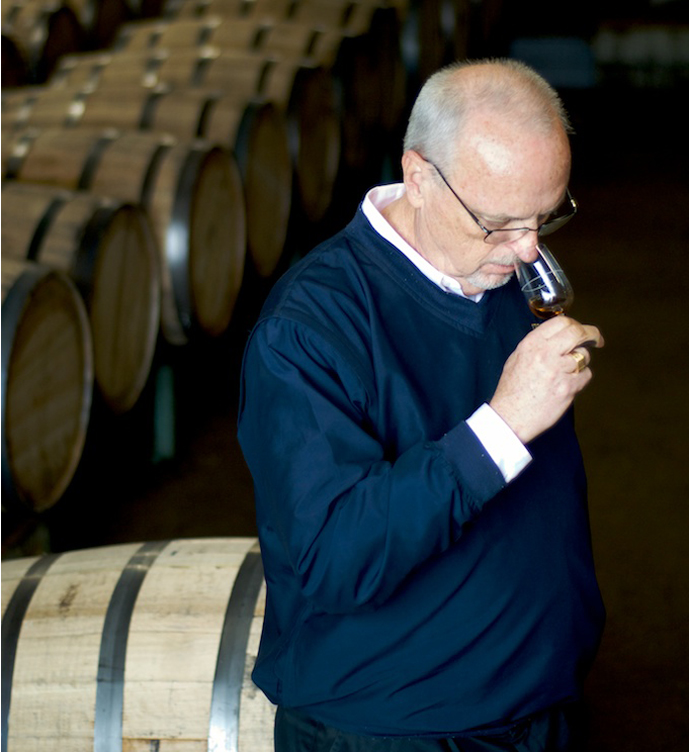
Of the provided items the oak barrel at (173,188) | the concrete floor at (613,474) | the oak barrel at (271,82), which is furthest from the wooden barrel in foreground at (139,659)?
the oak barrel at (271,82)

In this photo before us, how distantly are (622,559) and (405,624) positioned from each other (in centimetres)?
229

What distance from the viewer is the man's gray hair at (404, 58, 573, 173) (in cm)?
145

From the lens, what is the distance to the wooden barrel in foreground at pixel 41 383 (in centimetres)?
269

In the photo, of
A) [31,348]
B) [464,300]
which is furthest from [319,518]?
[31,348]

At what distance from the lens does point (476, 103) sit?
57.2 inches

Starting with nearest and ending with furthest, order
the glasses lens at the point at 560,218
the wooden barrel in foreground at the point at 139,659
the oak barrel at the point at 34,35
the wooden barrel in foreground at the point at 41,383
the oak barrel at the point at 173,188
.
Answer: the glasses lens at the point at 560,218
the wooden barrel in foreground at the point at 139,659
the wooden barrel in foreground at the point at 41,383
the oak barrel at the point at 173,188
the oak barrel at the point at 34,35

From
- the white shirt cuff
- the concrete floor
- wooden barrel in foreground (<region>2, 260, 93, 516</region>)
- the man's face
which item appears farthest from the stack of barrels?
the white shirt cuff

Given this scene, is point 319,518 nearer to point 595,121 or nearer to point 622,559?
point 622,559

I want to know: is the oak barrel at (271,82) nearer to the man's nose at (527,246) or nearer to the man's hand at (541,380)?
the man's nose at (527,246)

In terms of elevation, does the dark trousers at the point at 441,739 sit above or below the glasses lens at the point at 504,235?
below

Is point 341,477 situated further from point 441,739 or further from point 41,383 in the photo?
point 41,383

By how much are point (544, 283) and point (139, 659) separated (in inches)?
37.0

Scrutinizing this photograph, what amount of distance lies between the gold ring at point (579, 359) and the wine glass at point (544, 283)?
141 millimetres

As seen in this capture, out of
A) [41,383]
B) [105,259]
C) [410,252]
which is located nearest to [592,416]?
[105,259]
